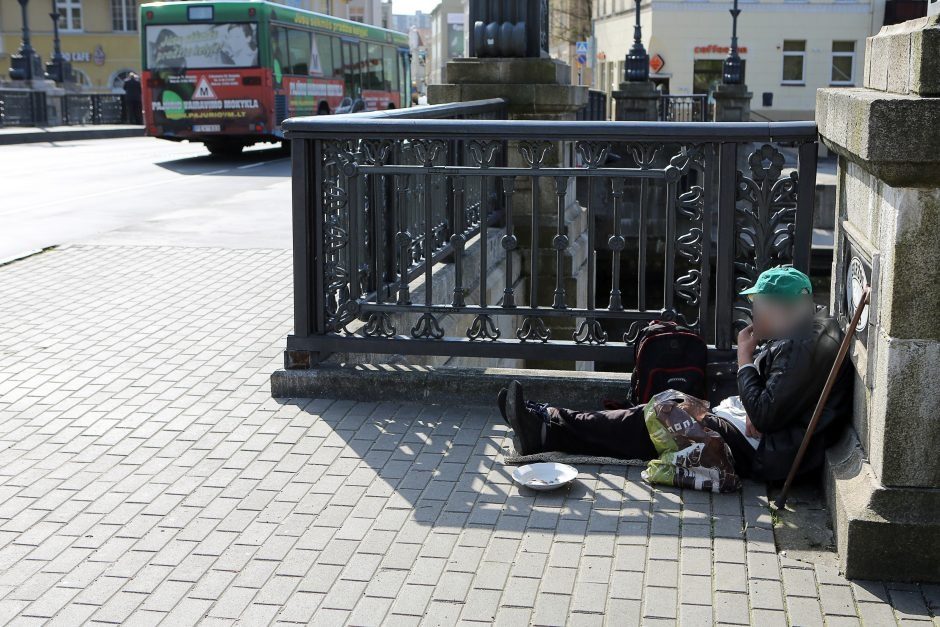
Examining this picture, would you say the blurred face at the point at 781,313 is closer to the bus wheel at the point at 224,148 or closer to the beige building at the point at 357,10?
the bus wheel at the point at 224,148

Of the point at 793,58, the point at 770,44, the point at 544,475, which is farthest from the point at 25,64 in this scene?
the point at 544,475

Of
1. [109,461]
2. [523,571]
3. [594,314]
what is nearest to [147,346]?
[109,461]

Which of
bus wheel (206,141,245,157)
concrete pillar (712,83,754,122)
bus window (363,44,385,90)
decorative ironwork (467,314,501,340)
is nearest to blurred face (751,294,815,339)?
decorative ironwork (467,314,501,340)

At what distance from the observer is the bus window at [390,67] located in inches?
1390

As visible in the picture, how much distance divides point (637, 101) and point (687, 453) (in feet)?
78.0

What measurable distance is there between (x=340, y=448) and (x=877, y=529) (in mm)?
2318

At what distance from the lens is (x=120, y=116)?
43.4 m

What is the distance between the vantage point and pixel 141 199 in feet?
55.6

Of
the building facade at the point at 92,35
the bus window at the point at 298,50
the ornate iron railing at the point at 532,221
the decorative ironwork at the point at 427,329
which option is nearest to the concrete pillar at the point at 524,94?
the ornate iron railing at the point at 532,221

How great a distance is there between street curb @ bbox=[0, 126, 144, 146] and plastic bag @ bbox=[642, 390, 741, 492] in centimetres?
2988

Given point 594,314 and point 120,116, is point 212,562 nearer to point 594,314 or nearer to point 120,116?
point 594,314

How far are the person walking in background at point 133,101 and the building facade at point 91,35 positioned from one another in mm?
22873

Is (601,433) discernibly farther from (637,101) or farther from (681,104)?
(681,104)

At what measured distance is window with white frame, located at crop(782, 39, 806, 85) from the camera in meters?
48.1
